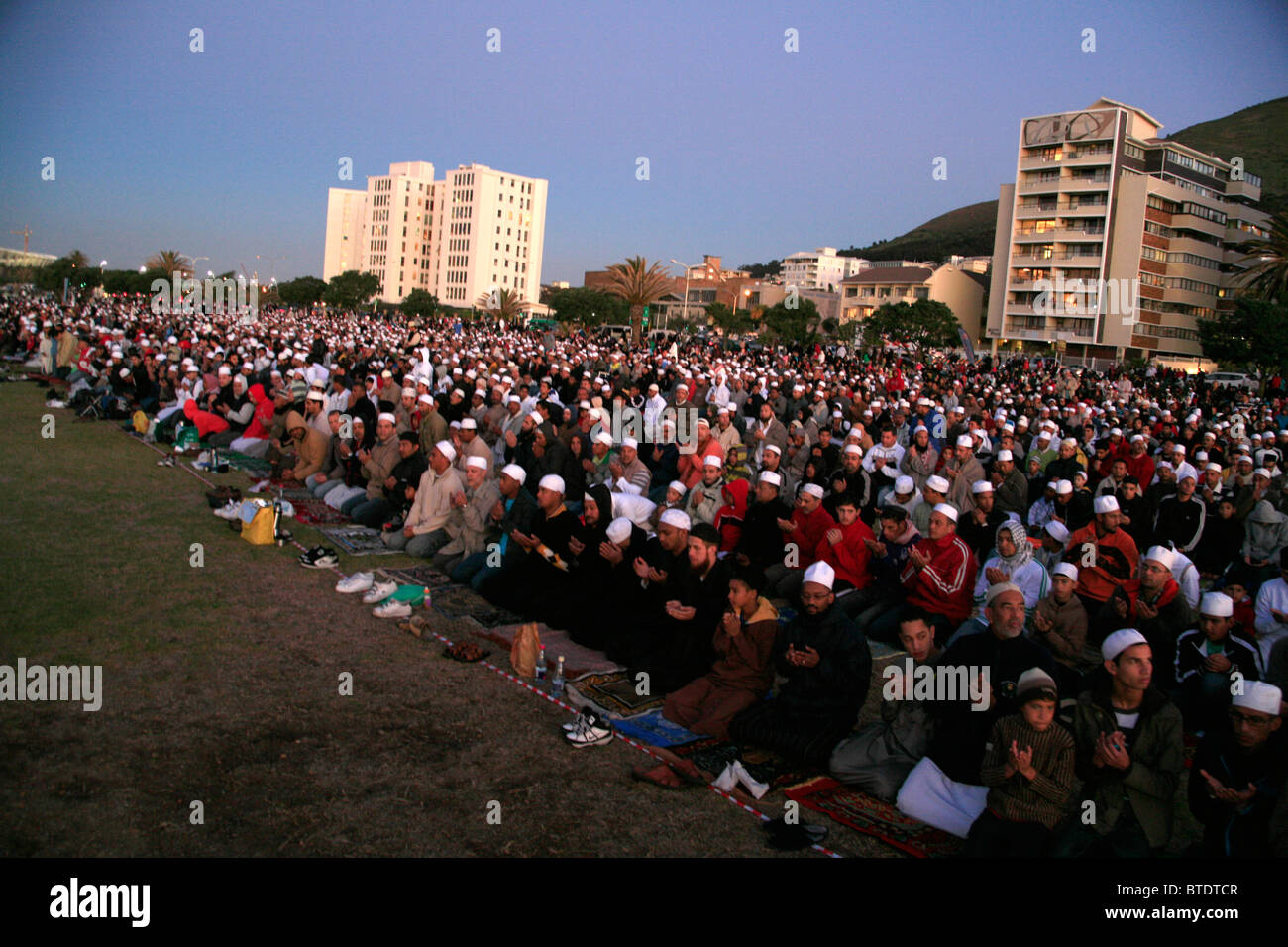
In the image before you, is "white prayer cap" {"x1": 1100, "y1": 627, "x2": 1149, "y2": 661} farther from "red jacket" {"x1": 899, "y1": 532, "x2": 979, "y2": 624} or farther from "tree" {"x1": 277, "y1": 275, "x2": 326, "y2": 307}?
"tree" {"x1": 277, "y1": 275, "x2": 326, "y2": 307}

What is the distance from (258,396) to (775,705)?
1029 cm

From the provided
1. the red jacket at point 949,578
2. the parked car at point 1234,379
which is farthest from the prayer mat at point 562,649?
the parked car at point 1234,379

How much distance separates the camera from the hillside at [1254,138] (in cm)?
11888

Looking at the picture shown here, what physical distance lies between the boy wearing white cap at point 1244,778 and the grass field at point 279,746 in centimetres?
130

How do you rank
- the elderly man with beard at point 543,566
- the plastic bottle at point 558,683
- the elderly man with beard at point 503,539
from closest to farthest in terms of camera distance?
1. the plastic bottle at point 558,683
2. the elderly man with beard at point 543,566
3. the elderly man with beard at point 503,539

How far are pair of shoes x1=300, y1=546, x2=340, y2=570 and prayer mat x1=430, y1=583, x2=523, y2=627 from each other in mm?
1033

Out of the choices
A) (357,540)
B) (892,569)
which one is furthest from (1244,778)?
(357,540)

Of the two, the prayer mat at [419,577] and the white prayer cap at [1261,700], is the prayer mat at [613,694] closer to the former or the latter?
the prayer mat at [419,577]

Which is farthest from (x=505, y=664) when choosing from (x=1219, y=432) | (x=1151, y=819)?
(x=1219, y=432)

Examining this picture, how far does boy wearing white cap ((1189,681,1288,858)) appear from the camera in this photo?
3.22 m

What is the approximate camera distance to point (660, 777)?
13.4 feet

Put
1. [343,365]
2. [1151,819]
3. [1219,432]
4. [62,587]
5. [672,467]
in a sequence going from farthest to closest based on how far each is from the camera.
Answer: [343,365] → [1219,432] → [672,467] → [62,587] → [1151,819]
